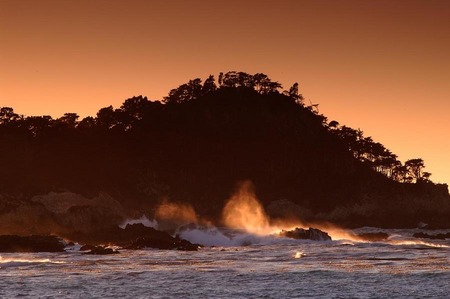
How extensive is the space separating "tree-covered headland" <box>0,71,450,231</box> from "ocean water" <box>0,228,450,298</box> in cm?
6460

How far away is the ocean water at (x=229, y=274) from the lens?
36.3 meters

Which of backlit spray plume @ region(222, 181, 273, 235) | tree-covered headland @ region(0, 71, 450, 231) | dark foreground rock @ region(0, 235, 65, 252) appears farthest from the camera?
tree-covered headland @ region(0, 71, 450, 231)

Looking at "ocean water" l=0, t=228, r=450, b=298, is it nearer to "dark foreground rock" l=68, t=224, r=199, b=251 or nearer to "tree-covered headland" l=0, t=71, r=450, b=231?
"dark foreground rock" l=68, t=224, r=199, b=251

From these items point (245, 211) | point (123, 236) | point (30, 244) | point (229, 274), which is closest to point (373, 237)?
point (123, 236)

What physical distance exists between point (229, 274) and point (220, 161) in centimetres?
13286

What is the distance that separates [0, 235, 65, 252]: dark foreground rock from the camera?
6650cm

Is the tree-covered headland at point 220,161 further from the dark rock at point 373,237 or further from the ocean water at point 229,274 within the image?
the ocean water at point 229,274

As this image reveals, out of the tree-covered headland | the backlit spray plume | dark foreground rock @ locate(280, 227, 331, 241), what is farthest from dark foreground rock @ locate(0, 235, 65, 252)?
the backlit spray plume

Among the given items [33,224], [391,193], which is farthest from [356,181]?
[33,224]

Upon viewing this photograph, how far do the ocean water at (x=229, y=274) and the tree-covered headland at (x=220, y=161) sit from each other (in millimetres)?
64600

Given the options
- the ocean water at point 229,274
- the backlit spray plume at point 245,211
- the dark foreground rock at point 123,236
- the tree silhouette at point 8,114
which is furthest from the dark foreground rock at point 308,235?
the tree silhouette at point 8,114

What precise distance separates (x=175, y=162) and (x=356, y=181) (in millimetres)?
39656

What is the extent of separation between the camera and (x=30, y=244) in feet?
220

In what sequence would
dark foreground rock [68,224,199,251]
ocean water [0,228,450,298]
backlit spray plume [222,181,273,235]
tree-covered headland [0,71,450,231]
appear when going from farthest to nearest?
tree-covered headland [0,71,450,231] → backlit spray plume [222,181,273,235] → dark foreground rock [68,224,199,251] → ocean water [0,228,450,298]
